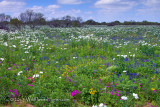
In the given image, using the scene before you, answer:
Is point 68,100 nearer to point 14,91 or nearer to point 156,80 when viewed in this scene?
point 14,91

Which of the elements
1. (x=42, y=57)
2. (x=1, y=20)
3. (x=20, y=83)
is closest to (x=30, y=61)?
(x=42, y=57)

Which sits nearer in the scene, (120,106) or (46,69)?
(120,106)

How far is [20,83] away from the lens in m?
5.32

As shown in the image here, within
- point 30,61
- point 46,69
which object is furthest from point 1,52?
point 46,69

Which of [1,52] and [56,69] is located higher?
[1,52]

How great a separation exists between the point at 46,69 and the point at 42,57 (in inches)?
80.5

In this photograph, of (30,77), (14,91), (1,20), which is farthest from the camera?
(1,20)

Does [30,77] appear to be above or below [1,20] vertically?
below

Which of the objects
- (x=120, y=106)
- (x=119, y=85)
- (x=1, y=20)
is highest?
(x=1, y=20)

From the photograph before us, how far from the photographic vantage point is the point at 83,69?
629cm

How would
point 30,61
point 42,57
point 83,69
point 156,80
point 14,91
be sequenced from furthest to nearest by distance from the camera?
point 42,57, point 30,61, point 83,69, point 156,80, point 14,91

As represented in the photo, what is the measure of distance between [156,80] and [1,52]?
24.3ft

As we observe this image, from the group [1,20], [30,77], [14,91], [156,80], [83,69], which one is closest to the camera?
[14,91]

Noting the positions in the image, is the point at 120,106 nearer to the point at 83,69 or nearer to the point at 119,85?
the point at 119,85
